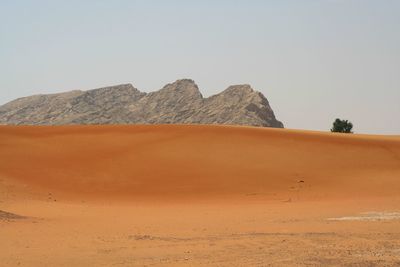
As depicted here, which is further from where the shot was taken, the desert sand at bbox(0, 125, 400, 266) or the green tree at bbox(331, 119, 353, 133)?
the green tree at bbox(331, 119, 353, 133)

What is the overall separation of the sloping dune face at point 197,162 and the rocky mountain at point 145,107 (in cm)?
5196

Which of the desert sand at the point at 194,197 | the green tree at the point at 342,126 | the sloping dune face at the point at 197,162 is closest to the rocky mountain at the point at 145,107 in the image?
the green tree at the point at 342,126

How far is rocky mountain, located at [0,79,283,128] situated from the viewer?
293 feet

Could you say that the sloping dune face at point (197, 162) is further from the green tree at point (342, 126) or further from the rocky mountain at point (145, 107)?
the rocky mountain at point (145, 107)

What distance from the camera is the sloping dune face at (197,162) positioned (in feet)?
72.8

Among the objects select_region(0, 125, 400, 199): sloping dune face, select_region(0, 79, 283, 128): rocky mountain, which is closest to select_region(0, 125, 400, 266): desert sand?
select_region(0, 125, 400, 199): sloping dune face

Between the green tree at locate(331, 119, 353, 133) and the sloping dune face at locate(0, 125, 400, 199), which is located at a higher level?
the green tree at locate(331, 119, 353, 133)

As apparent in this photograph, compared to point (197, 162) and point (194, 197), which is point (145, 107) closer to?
point (197, 162)

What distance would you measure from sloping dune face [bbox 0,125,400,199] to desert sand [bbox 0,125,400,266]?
8cm

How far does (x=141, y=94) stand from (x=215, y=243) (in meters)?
109

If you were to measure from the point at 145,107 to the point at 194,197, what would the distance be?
8629 cm

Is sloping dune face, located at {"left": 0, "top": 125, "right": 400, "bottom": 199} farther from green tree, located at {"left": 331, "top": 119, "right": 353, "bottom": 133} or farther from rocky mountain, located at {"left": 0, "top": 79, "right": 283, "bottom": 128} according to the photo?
rocky mountain, located at {"left": 0, "top": 79, "right": 283, "bottom": 128}

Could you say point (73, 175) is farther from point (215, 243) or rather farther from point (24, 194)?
point (215, 243)

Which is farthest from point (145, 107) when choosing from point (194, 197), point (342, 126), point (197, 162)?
point (194, 197)
